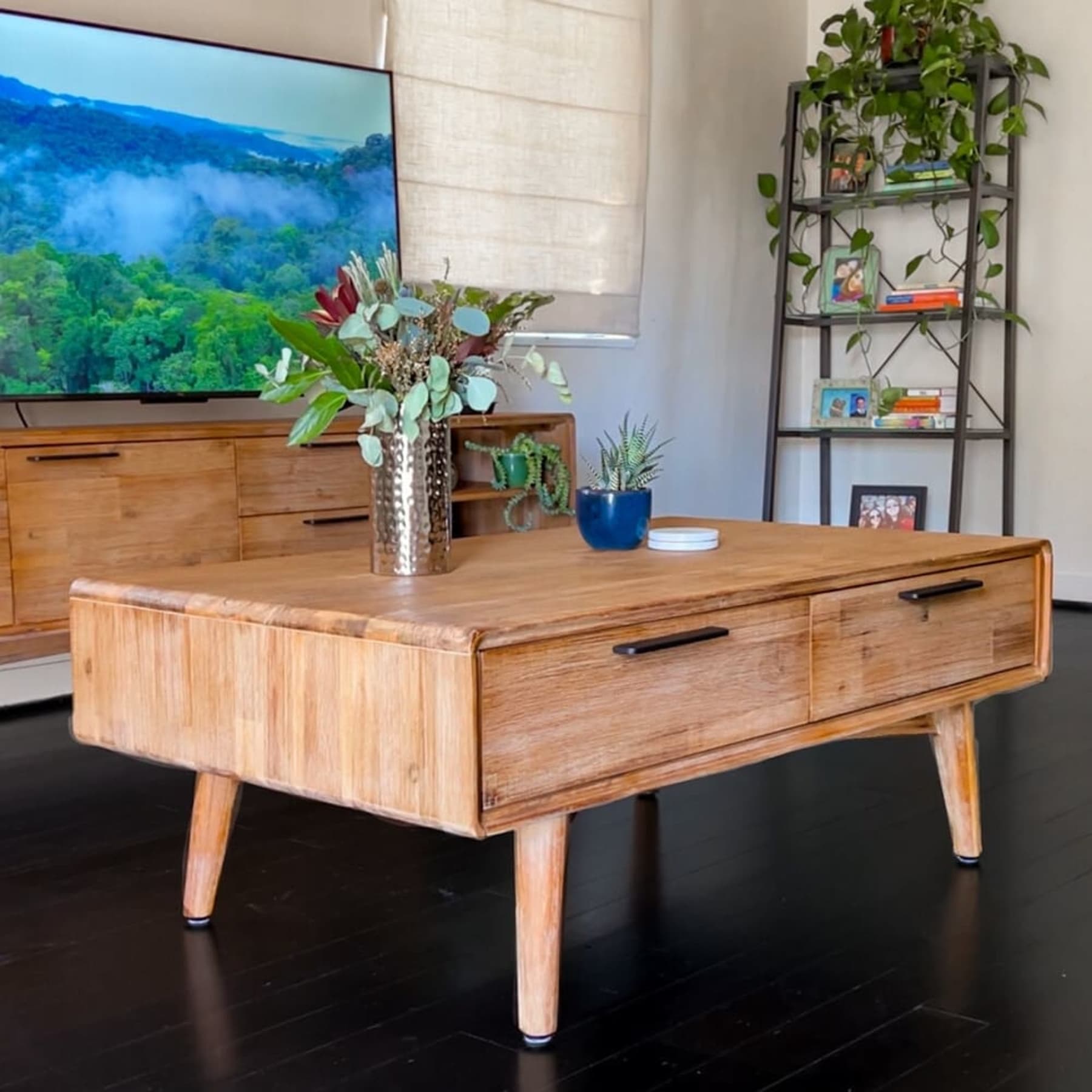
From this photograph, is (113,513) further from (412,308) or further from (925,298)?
(925,298)

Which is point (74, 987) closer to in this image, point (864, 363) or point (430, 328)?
point (430, 328)

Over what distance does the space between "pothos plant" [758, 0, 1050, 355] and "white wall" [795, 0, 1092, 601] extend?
88 millimetres

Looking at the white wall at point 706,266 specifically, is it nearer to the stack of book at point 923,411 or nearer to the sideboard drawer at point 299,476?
the stack of book at point 923,411

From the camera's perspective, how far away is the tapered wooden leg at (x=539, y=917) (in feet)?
5.39

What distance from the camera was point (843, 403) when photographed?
17.1ft

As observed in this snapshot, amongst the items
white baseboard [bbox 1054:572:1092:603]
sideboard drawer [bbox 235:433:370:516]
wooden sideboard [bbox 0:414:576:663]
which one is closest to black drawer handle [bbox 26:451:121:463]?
wooden sideboard [bbox 0:414:576:663]

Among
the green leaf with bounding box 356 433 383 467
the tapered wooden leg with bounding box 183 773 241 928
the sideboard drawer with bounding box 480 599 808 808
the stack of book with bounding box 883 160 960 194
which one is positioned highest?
the stack of book with bounding box 883 160 960 194

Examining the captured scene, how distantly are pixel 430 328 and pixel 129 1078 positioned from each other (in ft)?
3.15

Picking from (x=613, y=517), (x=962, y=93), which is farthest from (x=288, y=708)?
(x=962, y=93)

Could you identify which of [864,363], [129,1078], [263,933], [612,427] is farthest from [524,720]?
[864,363]

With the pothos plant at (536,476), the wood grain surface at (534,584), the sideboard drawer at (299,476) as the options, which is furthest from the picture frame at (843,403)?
the wood grain surface at (534,584)

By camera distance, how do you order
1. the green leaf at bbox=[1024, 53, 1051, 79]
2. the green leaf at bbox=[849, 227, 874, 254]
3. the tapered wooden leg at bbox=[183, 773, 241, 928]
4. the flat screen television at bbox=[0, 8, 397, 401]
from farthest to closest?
the green leaf at bbox=[849, 227, 874, 254]
the green leaf at bbox=[1024, 53, 1051, 79]
the flat screen television at bbox=[0, 8, 397, 401]
the tapered wooden leg at bbox=[183, 773, 241, 928]

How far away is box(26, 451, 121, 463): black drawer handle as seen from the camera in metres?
3.09

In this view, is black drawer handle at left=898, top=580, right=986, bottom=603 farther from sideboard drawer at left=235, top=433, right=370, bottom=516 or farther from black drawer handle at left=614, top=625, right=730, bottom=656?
sideboard drawer at left=235, top=433, right=370, bottom=516
